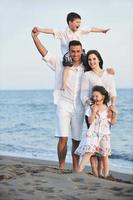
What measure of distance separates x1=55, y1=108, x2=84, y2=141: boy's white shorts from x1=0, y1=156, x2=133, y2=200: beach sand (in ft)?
1.24

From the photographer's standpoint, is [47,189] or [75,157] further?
[75,157]

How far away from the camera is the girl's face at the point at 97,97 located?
414cm

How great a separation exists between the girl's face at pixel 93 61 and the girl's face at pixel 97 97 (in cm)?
26

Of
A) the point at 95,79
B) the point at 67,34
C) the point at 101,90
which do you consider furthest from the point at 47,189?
the point at 67,34

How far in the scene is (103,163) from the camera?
4.34 metres

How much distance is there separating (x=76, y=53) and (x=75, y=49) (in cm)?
4

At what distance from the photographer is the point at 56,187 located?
369 centimetres

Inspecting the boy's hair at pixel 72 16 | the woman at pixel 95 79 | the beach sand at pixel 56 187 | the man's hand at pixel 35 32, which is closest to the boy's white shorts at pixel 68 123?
the woman at pixel 95 79

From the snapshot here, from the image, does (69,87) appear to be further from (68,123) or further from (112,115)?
(112,115)

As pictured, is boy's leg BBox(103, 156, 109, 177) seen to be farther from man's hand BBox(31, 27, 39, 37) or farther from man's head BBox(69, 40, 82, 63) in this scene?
man's hand BBox(31, 27, 39, 37)

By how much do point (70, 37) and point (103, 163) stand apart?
48.2 inches

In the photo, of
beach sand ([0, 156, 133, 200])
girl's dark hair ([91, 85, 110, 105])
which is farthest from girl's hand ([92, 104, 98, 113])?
beach sand ([0, 156, 133, 200])

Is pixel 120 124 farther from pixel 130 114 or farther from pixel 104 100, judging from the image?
pixel 104 100

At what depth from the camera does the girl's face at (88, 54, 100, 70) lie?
420 centimetres
